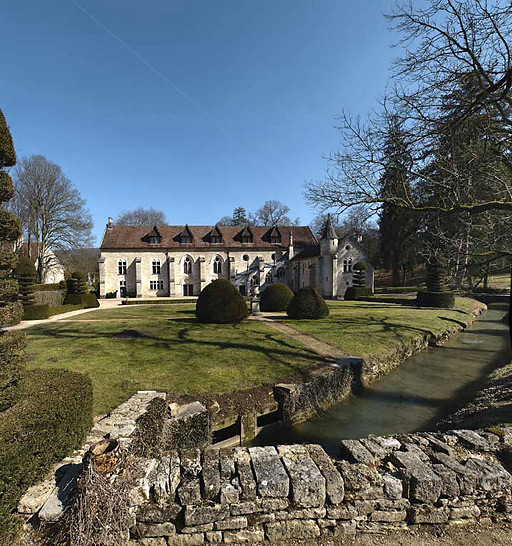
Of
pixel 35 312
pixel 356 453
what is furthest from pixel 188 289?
pixel 356 453

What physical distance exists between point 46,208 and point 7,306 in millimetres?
29861

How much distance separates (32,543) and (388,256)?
1793 inches

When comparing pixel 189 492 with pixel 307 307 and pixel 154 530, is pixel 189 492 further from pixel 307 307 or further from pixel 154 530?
pixel 307 307

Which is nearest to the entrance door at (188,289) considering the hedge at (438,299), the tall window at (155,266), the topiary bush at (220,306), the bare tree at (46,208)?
the tall window at (155,266)

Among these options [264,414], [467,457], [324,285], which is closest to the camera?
[467,457]

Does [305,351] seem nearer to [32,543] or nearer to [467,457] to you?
[467,457]

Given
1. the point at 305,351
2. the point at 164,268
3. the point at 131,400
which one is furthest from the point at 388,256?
the point at 131,400

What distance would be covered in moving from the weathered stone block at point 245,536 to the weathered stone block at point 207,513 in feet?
0.74

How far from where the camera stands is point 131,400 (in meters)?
5.64

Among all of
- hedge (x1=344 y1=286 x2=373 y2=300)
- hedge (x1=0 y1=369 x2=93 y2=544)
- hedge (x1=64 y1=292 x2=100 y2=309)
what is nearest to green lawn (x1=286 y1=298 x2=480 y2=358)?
hedge (x1=0 y1=369 x2=93 y2=544)

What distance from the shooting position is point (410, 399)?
26.5 feet

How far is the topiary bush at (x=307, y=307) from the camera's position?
16.6 meters

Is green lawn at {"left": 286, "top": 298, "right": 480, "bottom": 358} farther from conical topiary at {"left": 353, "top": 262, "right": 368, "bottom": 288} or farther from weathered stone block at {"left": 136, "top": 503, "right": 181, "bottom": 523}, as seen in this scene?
conical topiary at {"left": 353, "top": 262, "right": 368, "bottom": 288}

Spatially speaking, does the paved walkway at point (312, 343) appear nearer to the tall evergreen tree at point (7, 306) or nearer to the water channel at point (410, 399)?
the water channel at point (410, 399)
